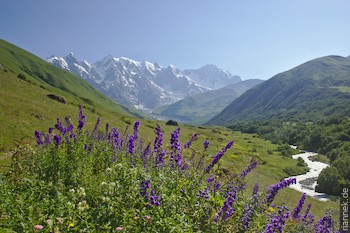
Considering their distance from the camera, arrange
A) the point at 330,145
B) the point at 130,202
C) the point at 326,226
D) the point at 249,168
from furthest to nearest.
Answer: the point at 330,145
the point at 249,168
the point at 326,226
the point at 130,202

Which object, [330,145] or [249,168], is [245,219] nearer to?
[249,168]

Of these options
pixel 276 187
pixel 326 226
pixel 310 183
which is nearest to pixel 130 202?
pixel 276 187

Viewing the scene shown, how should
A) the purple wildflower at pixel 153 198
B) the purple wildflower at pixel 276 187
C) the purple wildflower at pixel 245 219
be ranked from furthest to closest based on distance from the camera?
the purple wildflower at pixel 276 187 < the purple wildflower at pixel 245 219 < the purple wildflower at pixel 153 198

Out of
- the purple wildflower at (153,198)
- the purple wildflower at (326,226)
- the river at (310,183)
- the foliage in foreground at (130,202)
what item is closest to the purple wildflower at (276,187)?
the foliage in foreground at (130,202)

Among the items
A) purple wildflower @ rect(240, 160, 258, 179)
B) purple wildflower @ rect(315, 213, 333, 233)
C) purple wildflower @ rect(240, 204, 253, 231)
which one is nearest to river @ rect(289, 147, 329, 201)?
purple wildflower @ rect(315, 213, 333, 233)

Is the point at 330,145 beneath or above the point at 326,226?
above

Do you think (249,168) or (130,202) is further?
(249,168)

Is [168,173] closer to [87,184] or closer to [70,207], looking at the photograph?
[87,184]

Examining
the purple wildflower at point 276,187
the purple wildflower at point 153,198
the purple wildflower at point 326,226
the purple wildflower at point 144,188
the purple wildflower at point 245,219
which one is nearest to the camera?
the purple wildflower at point 153,198

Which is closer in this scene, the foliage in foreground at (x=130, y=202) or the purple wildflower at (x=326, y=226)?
the foliage in foreground at (x=130, y=202)

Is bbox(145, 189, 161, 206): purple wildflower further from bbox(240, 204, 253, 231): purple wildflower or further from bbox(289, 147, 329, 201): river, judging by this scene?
bbox(289, 147, 329, 201): river

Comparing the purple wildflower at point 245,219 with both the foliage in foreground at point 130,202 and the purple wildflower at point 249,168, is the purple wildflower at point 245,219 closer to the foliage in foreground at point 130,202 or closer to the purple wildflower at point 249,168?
the foliage in foreground at point 130,202

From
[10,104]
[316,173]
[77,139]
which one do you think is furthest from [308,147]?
[77,139]

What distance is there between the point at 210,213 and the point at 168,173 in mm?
2000
